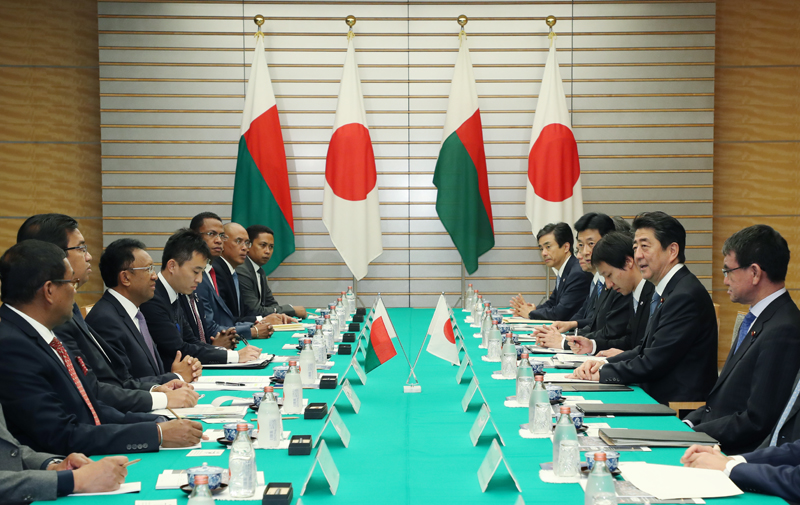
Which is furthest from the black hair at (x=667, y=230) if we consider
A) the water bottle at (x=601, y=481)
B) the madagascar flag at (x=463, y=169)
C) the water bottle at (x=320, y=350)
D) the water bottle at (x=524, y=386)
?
the madagascar flag at (x=463, y=169)

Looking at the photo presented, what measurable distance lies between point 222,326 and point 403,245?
291cm

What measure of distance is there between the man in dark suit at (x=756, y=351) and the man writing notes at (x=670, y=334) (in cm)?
37

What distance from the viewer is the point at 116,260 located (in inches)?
128

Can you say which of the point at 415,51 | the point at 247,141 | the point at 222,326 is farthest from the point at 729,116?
the point at 222,326

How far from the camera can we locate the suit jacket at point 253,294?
5.91 m

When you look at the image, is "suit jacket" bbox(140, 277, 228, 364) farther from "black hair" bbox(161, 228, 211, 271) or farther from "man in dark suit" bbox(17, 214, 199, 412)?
"man in dark suit" bbox(17, 214, 199, 412)

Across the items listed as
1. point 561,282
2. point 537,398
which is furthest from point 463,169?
point 537,398

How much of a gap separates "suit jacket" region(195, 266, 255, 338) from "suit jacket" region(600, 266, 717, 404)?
2.60 meters

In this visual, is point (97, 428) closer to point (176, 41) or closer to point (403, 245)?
point (403, 245)

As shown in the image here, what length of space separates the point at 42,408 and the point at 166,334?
1644 millimetres

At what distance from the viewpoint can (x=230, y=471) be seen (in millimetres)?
1922

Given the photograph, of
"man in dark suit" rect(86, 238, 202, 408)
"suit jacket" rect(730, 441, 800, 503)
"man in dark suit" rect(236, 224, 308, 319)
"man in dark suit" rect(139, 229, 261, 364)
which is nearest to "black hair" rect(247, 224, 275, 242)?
"man in dark suit" rect(236, 224, 308, 319)

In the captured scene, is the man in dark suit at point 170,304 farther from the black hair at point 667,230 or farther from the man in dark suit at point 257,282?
the black hair at point 667,230

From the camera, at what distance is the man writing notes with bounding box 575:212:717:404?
10.9 ft
